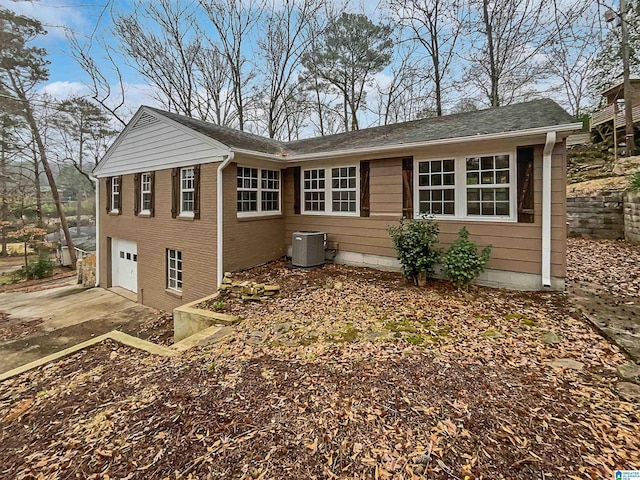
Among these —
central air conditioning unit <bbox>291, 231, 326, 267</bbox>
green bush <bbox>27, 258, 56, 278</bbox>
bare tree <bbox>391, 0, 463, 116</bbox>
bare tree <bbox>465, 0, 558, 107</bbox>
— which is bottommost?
green bush <bbox>27, 258, 56, 278</bbox>

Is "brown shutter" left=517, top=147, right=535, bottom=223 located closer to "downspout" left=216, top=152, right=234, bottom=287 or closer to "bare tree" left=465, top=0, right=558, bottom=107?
"bare tree" left=465, top=0, right=558, bottom=107

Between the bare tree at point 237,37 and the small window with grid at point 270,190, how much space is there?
34.2 feet

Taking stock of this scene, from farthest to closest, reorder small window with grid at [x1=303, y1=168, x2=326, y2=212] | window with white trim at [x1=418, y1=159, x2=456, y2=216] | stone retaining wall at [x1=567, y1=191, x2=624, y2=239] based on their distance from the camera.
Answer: stone retaining wall at [x1=567, y1=191, x2=624, y2=239]
small window with grid at [x1=303, y1=168, x2=326, y2=212]
window with white trim at [x1=418, y1=159, x2=456, y2=216]

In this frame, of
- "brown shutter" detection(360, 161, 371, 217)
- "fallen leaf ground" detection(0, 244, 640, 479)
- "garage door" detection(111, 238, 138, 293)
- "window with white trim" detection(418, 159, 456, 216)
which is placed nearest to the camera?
"fallen leaf ground" detection(0, 244, 640, 479)

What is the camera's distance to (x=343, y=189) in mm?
8438

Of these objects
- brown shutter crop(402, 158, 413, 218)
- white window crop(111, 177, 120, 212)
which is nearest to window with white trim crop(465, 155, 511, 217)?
brown shutter crop(402, 158, 413, 218)

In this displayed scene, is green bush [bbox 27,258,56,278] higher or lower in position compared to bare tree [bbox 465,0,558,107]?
lower

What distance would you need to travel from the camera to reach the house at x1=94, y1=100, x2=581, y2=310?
588cm

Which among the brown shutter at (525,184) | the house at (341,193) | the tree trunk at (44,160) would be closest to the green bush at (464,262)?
the house at (341,193)

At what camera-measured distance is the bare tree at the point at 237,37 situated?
15258 millimetres

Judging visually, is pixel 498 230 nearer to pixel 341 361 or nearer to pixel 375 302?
pixel 375 302

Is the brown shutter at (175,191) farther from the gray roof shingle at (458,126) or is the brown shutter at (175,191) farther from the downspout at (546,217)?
the downspout at (546,217)

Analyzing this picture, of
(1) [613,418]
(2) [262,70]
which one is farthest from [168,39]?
(1) [613,418]

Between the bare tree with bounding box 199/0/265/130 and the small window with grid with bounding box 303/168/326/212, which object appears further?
the bare tree with bounding box 199/0/265/130
